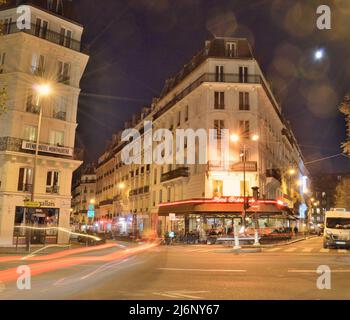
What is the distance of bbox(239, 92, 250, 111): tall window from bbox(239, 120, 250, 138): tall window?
1304 mm

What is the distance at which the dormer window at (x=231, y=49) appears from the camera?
3628cm

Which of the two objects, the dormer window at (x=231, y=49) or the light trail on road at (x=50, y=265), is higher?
the dormer window at (x=231, y=49)

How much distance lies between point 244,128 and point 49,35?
18092 millimetres

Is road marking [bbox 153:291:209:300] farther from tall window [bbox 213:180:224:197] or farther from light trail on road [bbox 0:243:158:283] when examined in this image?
tall window [bbox 213:180:224:197]

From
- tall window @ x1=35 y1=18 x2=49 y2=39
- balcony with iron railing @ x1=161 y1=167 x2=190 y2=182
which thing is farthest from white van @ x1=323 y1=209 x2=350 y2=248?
tall window @ x1=35 y1=18 x2=49 y2=39

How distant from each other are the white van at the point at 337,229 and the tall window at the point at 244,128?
1213 centimetres

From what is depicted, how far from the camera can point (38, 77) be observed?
28.6m

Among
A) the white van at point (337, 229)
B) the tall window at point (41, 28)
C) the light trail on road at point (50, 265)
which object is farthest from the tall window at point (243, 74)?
the light trail on road at point (50, 265)

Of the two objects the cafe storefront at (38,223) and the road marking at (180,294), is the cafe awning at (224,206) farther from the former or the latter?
A: the road marking at (180,294)

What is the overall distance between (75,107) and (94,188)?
64.2m

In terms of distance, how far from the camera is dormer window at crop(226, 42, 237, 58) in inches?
1428

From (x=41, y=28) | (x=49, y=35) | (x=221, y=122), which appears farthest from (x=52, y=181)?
(x=221, y=122)

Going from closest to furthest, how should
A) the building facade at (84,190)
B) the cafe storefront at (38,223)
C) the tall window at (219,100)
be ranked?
the cafe storefront at (38,223)
the tall window at (219,100)
the building facade at (84,190)

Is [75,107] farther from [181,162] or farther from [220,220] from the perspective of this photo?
[220,220]
